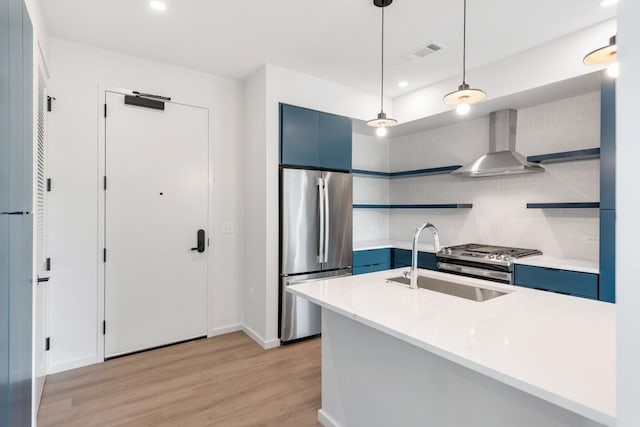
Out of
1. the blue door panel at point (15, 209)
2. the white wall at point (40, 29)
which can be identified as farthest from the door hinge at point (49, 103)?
the blue door panel at point (15, 209)

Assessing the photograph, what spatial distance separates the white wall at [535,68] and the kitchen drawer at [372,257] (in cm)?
183

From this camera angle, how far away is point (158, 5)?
8.01 feet

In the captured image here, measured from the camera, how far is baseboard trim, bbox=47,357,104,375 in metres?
2.84

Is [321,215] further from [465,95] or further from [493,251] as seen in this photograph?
[465,95]

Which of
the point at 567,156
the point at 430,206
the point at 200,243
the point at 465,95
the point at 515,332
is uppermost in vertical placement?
the point at 465,95

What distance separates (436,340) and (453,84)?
3.28 m

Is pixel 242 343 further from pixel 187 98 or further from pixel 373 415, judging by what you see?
pixel 187 98

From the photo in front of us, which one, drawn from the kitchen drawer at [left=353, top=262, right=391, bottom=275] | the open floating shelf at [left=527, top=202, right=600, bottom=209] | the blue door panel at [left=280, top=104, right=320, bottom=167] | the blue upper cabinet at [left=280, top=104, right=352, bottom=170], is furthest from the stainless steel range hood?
the blue door panel at [left=280, top=104, right=320, bottom=167]

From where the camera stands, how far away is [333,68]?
353cm

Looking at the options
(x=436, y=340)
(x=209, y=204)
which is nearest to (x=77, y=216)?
(x=209, y=204)

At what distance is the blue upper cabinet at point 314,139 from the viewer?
3.50 meters

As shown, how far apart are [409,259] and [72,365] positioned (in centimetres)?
365

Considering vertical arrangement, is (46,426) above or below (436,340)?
below

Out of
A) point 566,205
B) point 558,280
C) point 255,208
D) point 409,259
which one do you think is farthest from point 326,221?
point 566,205
